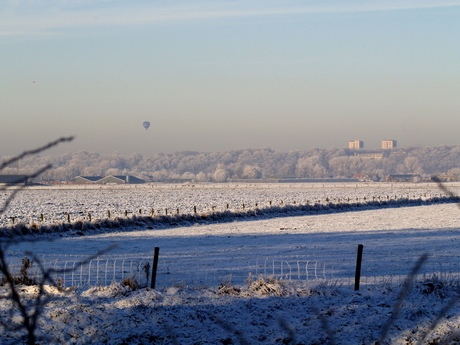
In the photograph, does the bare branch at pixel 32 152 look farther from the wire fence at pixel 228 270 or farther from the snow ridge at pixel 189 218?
the snow ridge at pixel 189 218

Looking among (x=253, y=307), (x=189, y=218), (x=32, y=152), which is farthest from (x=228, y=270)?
(x=189, y=218)

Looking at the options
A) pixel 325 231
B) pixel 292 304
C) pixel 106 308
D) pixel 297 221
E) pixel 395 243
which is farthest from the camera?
pixel 297 221

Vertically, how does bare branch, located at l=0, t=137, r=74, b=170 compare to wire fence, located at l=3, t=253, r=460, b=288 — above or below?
above

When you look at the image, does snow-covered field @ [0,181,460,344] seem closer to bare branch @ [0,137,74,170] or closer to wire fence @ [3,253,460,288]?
wire fence @ [3,253,460,288]

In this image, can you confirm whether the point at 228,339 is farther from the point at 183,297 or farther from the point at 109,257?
the point at 109,257

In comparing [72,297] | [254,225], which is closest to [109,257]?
[72,297]

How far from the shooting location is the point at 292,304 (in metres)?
11.2

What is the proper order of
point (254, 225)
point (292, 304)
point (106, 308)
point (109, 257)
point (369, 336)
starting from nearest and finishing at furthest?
1. point (369, 336)
2. point (106, 308)
3. point (292, 304)
4. point (109, 257)
5. point (254, 225)

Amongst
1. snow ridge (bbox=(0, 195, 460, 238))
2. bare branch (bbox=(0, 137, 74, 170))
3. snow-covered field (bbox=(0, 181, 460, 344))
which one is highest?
bare branch (bbox=(0, 137, 74, 170))

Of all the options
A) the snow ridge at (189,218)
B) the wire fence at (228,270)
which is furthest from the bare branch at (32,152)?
the snow ridge at (189,218)

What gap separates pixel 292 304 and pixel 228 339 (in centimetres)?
224

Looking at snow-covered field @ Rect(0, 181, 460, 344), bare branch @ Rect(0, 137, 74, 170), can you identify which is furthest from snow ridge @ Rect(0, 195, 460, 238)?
bare branch @ Rect(0, 137, 74, 170)

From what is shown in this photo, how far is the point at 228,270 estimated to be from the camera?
57.5 feet

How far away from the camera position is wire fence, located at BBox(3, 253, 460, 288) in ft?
49.0
